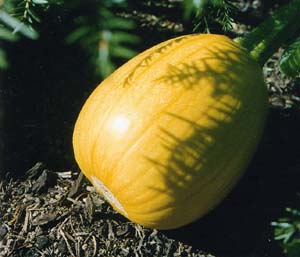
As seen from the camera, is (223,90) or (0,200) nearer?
(223,90)

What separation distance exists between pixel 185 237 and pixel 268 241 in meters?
0.28

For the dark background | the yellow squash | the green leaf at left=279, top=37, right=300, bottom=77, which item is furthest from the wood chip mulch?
the green leaf at left=279, top=37, right=300, bottom=77

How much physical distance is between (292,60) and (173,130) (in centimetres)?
58

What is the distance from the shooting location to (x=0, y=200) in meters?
1.95

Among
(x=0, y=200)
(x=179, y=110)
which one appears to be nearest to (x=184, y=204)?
(x=179, y=110)

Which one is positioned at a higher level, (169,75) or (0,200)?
(169,75)

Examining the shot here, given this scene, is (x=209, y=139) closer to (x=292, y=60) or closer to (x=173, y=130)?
(x=173, y=130)

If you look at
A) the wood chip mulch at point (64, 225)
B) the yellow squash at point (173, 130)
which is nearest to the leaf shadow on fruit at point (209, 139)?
the yellow squash at point (173, 130)

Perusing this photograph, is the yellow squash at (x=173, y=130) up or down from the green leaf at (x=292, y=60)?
down

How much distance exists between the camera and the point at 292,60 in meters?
1.91

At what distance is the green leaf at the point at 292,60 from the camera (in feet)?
6.23

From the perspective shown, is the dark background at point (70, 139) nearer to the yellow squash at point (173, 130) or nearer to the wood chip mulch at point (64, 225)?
the wood chip mulch at point (64, 225)

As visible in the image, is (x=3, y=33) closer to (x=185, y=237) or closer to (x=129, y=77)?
(x=129, y=77)

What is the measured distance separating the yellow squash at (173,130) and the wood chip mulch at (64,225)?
170 millimetres
